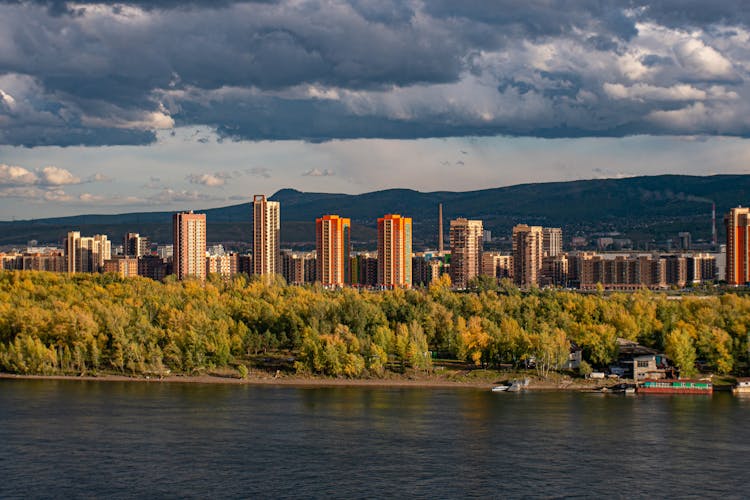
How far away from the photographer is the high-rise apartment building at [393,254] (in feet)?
259

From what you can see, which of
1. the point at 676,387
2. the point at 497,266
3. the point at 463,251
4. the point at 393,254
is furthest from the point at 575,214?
the point at 676,387

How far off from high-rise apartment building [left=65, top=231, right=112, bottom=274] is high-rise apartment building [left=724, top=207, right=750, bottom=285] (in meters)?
48.0

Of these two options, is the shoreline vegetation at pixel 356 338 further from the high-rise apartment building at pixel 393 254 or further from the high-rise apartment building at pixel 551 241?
the high-rise apartment building at pixel 551 241

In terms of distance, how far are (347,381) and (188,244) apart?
141 feet

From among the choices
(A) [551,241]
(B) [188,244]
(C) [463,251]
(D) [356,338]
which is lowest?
(D) [356,338]

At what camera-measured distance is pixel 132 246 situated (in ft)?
344

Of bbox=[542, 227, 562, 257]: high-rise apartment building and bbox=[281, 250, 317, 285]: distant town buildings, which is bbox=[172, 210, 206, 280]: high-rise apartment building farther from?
bbox=[542, 227, 562, 257]: high-rise apartment building

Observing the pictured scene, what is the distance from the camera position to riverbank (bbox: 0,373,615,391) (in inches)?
1437

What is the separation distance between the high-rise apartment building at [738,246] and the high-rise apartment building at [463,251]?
772 inches

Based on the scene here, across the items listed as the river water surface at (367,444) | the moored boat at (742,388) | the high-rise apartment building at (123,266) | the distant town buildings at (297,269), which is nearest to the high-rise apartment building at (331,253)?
the distant town buildings at (297,269)

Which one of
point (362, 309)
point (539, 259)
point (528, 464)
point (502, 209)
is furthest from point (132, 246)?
point (502, 209)

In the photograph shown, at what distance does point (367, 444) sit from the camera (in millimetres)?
25922

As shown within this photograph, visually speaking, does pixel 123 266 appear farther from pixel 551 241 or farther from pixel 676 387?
pixel 676 387

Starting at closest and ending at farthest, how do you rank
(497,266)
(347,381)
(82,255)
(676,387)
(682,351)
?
(676,387)
(347,381)
(682,351)
(82,255)
(497,266)
